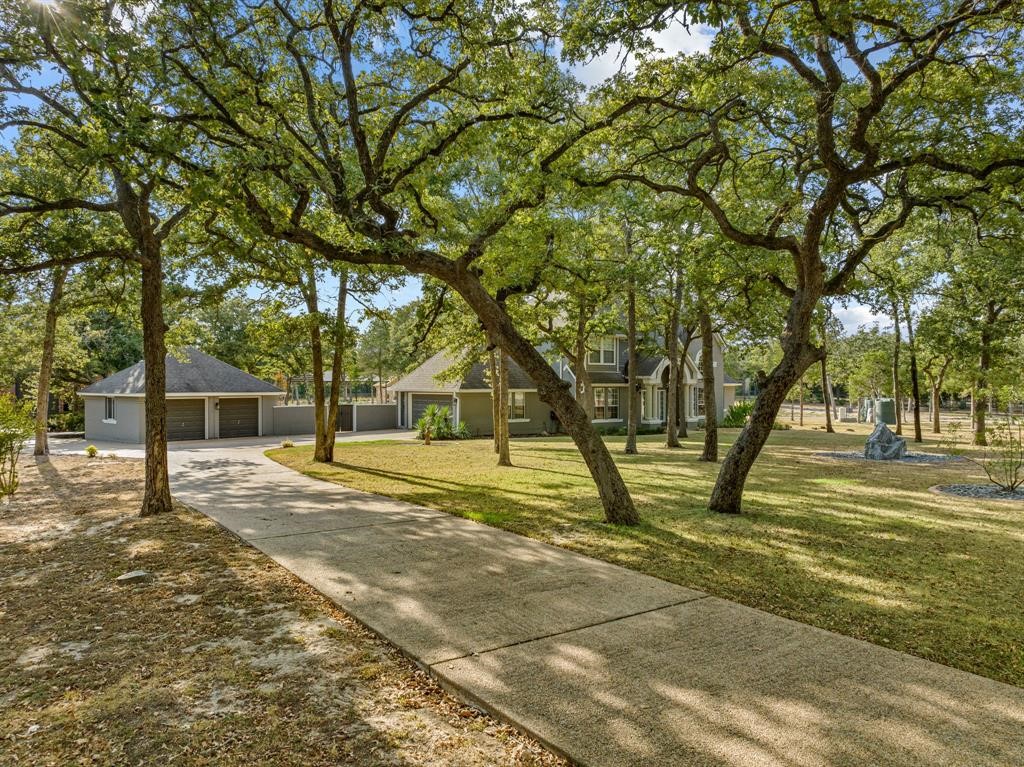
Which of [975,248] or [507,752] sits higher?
[975,248]

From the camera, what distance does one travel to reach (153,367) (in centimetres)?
886

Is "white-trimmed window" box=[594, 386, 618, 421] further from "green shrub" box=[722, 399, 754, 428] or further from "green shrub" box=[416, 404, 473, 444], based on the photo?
"green shrub" box=[416, 404, 473, 444]

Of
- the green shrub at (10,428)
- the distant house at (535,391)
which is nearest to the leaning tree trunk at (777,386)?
the green shrub at (10,428)

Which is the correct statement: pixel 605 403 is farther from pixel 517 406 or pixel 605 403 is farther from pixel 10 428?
pixel 10 428

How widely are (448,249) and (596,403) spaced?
65.4 ft

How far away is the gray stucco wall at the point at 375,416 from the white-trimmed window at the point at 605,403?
11.3m

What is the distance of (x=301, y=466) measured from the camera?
15.7 meters

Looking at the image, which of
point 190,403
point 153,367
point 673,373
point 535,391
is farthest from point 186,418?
point 673,373

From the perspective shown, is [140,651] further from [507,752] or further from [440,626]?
[507,752]

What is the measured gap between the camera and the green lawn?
15.5 feet

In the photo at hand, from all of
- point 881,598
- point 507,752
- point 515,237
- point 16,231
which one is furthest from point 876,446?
point 16,231

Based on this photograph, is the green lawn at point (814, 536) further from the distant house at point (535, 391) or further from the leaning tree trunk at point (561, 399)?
the distant house at point (535, 391)

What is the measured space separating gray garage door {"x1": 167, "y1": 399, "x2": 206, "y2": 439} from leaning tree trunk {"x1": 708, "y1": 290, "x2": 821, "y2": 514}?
24.1 metres

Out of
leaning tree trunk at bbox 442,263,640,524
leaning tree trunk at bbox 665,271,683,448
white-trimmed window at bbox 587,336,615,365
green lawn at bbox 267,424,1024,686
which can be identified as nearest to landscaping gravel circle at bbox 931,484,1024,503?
green lawn at bbox 267,424,1024,686
